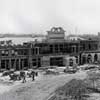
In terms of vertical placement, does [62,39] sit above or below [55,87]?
above

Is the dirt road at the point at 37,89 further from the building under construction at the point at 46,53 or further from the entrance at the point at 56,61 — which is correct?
the entrance at the point at 56,61

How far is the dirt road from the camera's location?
40.0 m

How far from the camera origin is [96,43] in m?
69.1

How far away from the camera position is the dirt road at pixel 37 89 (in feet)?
131

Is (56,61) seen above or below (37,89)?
above

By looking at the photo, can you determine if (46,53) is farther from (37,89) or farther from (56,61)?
(37,89)

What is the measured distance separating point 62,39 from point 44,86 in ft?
71.0

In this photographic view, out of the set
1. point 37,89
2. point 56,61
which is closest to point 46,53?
point 56,61

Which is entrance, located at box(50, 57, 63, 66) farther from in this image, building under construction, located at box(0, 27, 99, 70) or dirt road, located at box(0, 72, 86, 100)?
dirt road, located at box(0, 72, 86, 100)

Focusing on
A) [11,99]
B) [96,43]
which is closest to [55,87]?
[11,99]

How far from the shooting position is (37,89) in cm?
4384

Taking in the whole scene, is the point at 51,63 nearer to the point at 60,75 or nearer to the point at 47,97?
the point at 60,75

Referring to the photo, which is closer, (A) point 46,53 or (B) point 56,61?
(A) point 46,53

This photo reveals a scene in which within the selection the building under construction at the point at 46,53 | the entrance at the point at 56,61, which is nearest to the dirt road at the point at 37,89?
the building under construction at the point at 46,53
